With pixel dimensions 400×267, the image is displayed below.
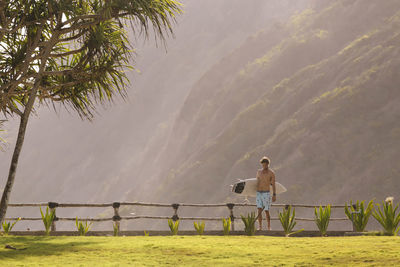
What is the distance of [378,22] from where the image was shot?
4094 inches

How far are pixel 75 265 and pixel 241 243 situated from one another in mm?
3606

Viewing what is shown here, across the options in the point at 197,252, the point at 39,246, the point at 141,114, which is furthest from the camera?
the point at 141,114

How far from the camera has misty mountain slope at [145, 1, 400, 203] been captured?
7206cm

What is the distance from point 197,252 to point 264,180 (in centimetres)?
457

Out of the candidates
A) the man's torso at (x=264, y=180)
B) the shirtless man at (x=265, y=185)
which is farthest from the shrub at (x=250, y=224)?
the man's torso at (x=264, y=180)

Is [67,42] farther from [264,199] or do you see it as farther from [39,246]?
[264,199]

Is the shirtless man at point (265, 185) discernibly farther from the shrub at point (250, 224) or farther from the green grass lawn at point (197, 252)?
the green grass lawn at point (197, 252)

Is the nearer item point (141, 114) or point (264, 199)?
point (264, 199)

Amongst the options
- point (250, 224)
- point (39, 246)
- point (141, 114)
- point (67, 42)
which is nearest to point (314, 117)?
point (250, 224)

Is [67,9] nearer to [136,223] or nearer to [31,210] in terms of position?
[136,223]

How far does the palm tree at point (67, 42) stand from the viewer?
10.9 meters

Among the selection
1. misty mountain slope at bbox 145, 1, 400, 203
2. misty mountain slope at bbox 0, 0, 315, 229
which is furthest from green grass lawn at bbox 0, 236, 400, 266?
misty mountain slope at bbox 0, 0, 315, 229

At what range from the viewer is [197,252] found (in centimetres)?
937

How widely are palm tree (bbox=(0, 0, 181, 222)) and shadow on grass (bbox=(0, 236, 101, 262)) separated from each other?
0.71m
